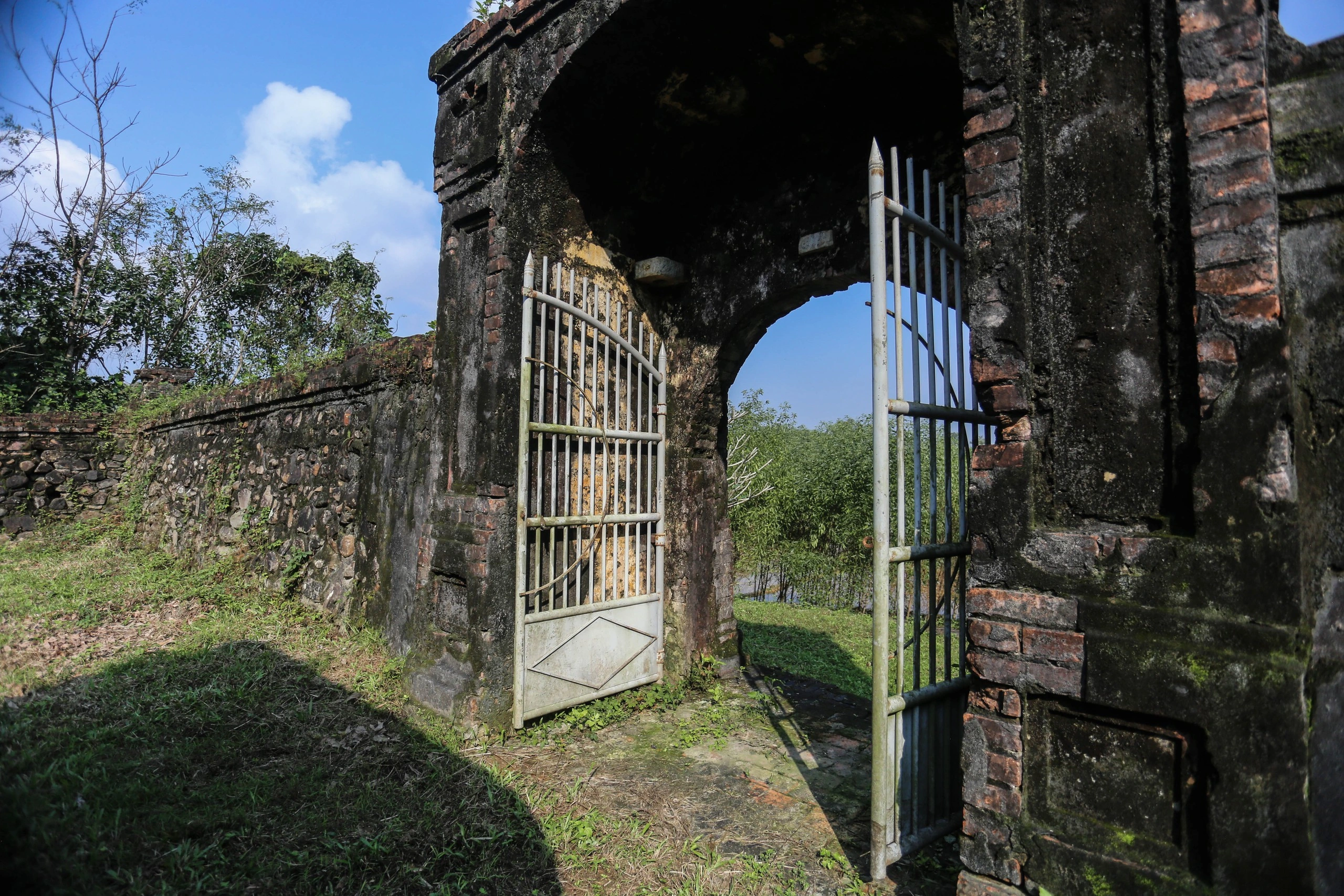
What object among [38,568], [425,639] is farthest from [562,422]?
[38,568]

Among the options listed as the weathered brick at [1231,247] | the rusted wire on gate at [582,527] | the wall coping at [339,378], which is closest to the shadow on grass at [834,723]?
the rusted wire on gate at [582,527]

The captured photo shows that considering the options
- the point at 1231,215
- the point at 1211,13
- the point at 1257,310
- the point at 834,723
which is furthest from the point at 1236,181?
the point at 834,723

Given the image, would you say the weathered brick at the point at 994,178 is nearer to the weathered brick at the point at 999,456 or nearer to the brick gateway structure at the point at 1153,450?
the brick gateway structure at the point at 1153,450

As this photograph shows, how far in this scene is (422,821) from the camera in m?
2.93

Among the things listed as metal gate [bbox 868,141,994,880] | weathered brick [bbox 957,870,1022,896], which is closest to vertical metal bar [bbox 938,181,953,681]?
metal gate [bbox 868,141,994,880]

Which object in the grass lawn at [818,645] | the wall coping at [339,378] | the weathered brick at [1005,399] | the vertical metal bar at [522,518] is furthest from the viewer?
the grass lawn at [818,645]

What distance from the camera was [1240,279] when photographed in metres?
1.88

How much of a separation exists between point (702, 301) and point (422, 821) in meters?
3.57

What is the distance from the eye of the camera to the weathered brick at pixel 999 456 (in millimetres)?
2264

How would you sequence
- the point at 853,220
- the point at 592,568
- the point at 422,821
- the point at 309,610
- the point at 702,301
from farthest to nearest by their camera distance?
the point at 309,610 < the point at 702,301 < the point at 592,568 < the point at 853,220 < the point at 422,821

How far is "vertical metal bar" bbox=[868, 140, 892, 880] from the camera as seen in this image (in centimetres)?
237

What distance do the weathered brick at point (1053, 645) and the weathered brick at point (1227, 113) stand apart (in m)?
1.52

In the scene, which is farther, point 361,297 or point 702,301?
point 361,297

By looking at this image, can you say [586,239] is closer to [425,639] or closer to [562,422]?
[562,422]
